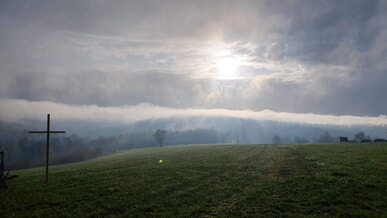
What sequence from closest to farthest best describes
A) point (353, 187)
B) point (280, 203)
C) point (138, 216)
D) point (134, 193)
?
1. point (138, 216)
2. point (280, 203)
3. point (353, 187)
4. point (134, 193)

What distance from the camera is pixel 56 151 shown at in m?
184

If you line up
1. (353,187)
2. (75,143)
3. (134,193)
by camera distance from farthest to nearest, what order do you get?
(75,143)
(134,193)
(353,187)

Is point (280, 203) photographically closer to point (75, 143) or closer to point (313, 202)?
point (313, 202)

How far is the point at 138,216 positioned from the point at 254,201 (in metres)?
7.62

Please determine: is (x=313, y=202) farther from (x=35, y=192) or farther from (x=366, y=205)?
(x=35, y=192)

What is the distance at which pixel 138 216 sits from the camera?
13016mm

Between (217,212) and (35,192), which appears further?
(35,192)

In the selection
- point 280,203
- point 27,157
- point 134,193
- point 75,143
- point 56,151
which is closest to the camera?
point 280,203

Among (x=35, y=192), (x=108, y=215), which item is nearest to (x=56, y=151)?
(x=35, y=192)

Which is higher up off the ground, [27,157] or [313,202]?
[313,202]

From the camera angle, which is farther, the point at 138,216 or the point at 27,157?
the point at 27,157

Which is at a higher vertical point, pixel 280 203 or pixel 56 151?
pixel 280 203

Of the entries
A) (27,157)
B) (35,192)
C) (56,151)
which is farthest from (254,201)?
(56,151)

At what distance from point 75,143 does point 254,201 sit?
21500 centimetres
